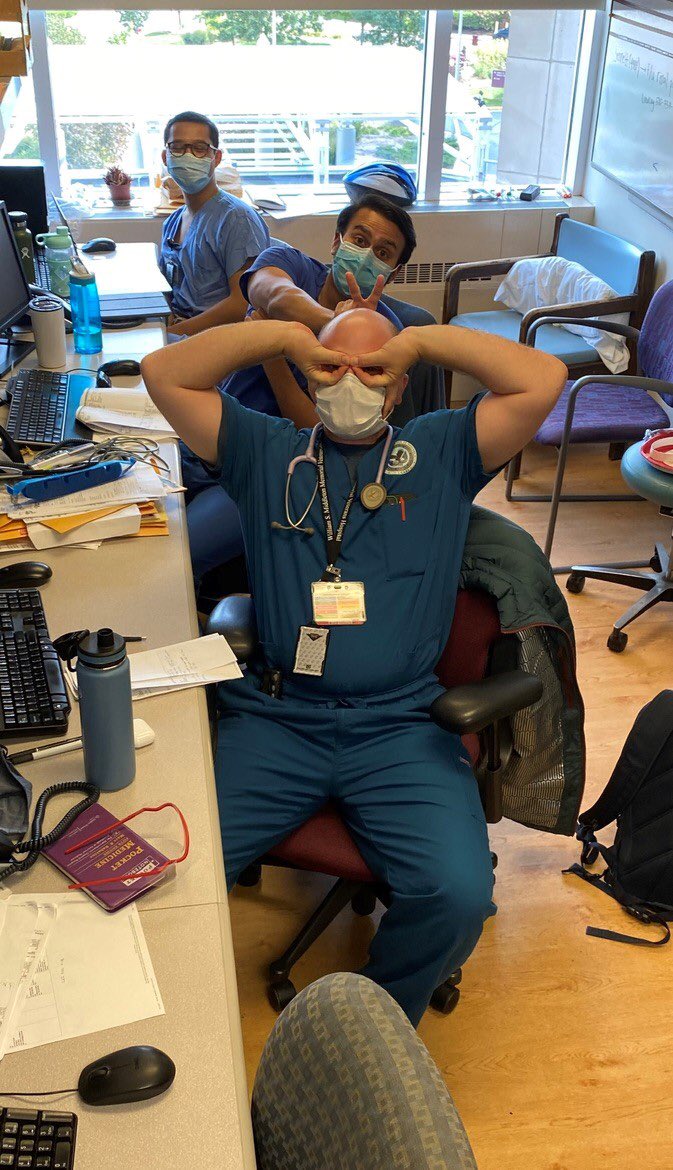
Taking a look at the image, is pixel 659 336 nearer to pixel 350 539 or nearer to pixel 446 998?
pixel 350 539

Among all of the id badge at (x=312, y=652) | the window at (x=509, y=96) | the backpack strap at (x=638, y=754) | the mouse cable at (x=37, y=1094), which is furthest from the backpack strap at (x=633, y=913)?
the window at (x=509, y=96)

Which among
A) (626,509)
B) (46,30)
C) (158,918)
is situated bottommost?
(626,509)

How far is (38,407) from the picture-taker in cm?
259

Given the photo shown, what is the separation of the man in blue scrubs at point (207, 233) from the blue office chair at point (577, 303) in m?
0.98

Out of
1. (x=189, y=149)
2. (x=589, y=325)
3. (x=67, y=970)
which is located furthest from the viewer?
(x=589, y=325)

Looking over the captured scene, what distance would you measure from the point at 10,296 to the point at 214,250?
0.66m

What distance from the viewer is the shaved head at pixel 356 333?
1.96 meters

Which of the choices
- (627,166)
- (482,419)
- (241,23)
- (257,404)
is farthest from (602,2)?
(482,419)

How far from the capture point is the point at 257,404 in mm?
2676

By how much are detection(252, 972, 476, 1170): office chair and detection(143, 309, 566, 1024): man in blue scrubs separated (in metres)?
0.69

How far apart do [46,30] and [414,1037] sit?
4.33 m

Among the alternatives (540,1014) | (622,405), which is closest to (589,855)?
(540,1014)

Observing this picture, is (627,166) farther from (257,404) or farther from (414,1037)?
(414,1037)

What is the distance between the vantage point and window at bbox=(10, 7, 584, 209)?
434cm
